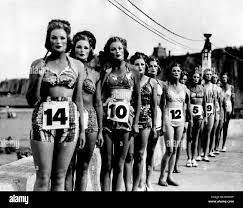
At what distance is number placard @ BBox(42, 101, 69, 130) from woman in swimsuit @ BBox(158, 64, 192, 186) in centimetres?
268

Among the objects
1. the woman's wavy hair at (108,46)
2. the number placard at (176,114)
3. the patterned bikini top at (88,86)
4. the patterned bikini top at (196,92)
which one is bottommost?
the number placard at (176,114)

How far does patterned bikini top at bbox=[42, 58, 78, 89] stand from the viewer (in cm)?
310

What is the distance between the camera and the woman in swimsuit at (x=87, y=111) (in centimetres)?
379

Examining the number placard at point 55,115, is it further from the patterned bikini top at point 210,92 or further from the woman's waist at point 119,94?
the patterned bikini top at point 210,92

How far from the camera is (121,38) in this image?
419 cm

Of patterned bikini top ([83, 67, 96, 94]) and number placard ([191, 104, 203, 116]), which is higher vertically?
patterned bikini top ([83, 67, 96, 94])

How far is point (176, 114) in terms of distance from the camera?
19.8ft

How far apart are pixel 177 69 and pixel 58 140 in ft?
10.9

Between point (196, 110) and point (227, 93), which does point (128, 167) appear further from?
point (227, 93)

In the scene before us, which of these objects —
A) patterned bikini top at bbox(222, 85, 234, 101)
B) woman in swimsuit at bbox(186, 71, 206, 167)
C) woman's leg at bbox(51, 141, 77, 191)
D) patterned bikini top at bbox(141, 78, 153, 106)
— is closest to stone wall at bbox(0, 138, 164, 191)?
woman's leg at bbox(51, 141, 77, 191)

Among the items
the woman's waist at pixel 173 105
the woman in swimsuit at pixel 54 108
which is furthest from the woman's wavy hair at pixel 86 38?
the woman's waist at pixel 173 105

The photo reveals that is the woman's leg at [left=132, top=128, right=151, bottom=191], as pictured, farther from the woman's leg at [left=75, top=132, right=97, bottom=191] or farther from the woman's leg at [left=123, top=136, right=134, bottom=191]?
the woman's leg at [left=75, top=132, right=97, bottom=191]

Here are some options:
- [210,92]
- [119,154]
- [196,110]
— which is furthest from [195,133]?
[119,154]

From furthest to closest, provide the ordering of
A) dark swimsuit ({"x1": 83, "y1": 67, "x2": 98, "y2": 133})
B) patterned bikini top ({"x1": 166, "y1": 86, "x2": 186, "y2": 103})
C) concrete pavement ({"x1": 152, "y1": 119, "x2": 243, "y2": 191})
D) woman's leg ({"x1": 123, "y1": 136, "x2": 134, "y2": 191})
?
patterned bikini top ({"x1": 166, "y1": 86, "x2": 186, "y2": 103})
concrete pavement ({"x1": 152, "y1": 119, "x2": 243, "y2": 191})
woman's leg ({"x1": 123, "y1": 136, "x2": 134, "y2": 191})
dark swimsuit ({"x1": 83, "y1": 67, "x2": 98, "y2": 133})
